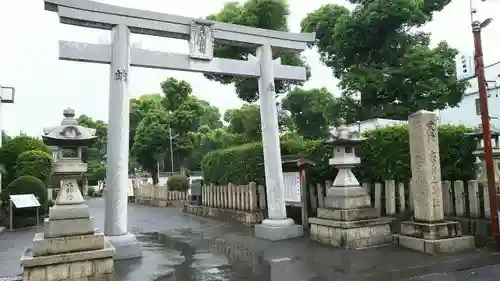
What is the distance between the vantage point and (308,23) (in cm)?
1585

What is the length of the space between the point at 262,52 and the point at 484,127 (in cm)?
586

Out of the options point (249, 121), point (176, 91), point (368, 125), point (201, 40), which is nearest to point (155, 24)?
point (201, 40)

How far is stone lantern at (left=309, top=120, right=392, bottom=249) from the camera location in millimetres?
8984

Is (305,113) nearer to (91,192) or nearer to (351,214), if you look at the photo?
(351,214)

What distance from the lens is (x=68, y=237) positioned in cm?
656

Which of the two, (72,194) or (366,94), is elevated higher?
(366,94)

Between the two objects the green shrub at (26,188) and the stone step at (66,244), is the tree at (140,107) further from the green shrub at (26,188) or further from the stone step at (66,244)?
the stone step at (66,244)

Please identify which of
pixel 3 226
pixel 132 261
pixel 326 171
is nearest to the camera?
pixel 132 261

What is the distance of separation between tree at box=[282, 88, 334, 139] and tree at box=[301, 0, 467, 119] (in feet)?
20.2

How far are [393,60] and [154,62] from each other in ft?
28.9

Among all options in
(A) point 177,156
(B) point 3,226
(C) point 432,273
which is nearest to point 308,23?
(C) point 432,273

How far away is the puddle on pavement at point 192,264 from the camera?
6.92 meters

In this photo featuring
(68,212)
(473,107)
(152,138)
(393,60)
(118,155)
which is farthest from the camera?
(152,138)

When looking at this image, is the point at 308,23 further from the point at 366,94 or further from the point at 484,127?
the point at 484,127
